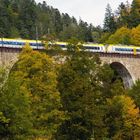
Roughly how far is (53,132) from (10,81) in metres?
6.30

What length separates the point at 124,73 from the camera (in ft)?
284

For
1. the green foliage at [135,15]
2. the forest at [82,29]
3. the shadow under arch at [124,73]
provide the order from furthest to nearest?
the green foliage at [135,15], the forest at [82,29], the shadow under arch at [124,73]

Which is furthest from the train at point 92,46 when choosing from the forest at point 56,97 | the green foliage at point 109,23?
the green foliage at point 109,23

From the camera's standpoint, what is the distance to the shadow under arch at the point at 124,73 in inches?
3319

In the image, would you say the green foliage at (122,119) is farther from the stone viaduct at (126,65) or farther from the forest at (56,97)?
the stone viaduct at (126,65)

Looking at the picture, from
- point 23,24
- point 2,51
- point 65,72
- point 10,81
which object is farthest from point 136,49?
point 23,24

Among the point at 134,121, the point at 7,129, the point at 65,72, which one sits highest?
the point at 65,72

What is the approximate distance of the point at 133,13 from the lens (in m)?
136

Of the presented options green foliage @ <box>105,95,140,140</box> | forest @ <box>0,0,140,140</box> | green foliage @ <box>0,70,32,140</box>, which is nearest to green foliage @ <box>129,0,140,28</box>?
green foliage @ <box>105,95,140,140</box>

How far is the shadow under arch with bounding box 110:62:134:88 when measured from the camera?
277 ft

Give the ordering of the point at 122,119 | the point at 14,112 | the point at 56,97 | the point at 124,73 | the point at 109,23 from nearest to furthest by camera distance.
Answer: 1. the point at 14,112
2. the point at 56,97
3. the point at 122,119
4. the point at 124,73
5. the point at 109,23

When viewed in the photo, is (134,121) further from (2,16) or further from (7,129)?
(2,16)

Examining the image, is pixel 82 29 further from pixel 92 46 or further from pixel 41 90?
pixel 41 90

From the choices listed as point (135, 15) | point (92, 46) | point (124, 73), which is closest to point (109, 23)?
point (135, 15)
